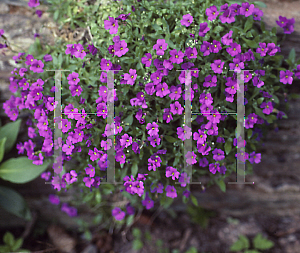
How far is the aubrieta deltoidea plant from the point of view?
1964 mm

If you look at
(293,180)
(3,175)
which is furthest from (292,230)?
(3,175)

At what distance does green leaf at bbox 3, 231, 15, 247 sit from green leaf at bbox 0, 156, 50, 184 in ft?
2.88

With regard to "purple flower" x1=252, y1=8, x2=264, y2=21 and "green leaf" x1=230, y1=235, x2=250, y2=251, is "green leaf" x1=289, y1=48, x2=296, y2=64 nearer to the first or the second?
"purple flower" x1=252, y1=8, x2=264, y2=21

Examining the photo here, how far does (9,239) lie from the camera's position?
118 inches

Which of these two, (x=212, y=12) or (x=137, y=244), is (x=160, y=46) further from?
(x=137, y=244)

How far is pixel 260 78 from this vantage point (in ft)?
7.02

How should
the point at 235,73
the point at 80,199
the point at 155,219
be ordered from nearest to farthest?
1. the point at 235,73
2. the point at 80,199
3. the point at 155,219

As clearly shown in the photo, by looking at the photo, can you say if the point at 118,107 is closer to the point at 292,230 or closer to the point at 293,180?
the point at 293,180

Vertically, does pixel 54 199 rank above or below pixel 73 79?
below

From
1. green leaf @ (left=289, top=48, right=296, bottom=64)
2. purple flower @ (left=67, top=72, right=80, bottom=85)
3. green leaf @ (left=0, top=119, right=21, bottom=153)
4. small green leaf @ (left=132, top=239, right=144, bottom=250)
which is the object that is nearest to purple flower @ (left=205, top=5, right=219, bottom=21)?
green leaf @ (left=289, top=48, right=296, bottom=64)

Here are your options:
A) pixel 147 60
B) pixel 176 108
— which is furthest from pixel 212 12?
pixel 176 108

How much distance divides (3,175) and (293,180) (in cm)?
314

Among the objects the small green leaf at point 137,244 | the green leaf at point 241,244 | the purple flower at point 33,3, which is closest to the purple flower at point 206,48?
the purple flower at point 33,3

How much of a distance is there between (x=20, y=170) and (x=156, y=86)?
162 centimetres
